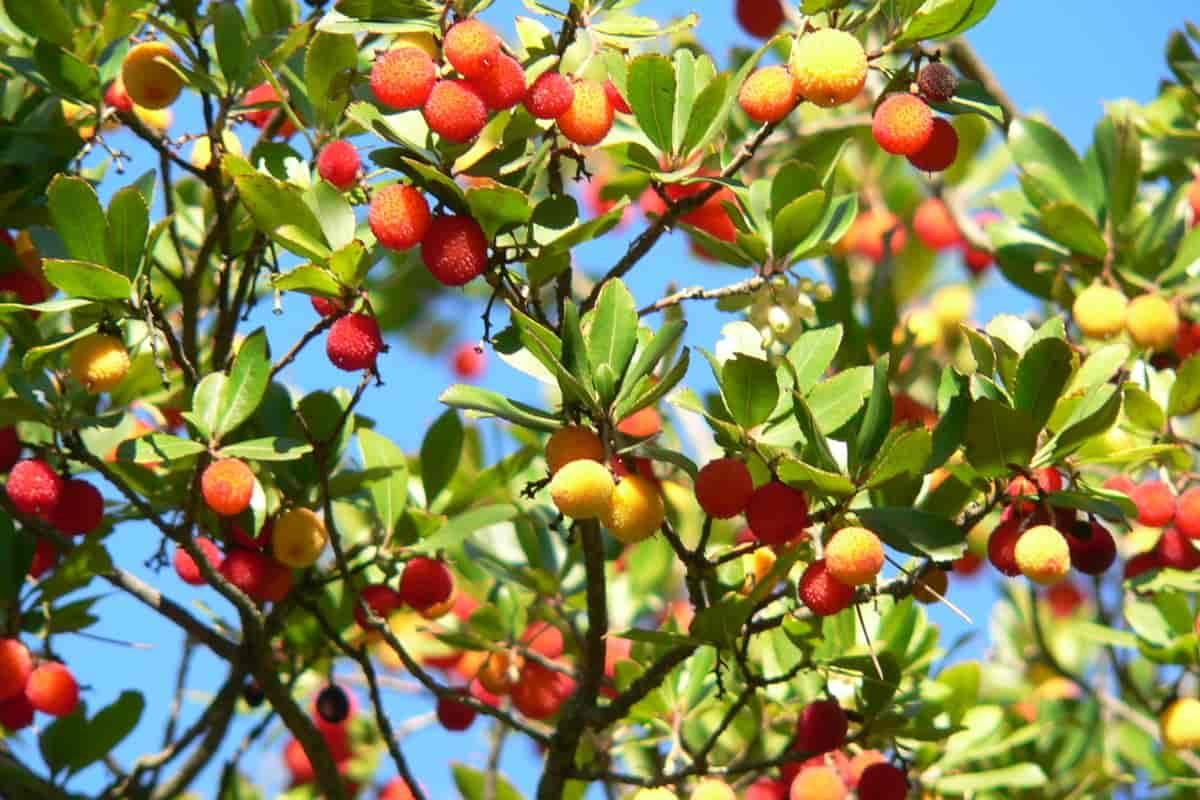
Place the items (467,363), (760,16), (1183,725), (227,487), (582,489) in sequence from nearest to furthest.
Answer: (582,489)
(227,487)
(1183,725)
(760,16)
(467,363)

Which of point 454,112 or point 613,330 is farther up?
point 454,112

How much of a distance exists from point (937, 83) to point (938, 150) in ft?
0.24

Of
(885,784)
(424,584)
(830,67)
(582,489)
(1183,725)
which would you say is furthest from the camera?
(1183,725)

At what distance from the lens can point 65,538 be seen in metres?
1.95

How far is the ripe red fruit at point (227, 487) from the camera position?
66.3 inches

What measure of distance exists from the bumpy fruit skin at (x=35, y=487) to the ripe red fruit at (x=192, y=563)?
162mm

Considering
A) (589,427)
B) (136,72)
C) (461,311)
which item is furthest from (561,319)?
(461,311)

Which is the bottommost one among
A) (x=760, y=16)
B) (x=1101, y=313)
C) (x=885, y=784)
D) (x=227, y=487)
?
(x=885, y=784)

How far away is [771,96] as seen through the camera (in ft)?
5.28

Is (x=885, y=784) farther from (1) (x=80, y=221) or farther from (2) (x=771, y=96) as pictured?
(1) (x=80, y=221)

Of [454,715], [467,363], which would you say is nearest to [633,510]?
[454,715]

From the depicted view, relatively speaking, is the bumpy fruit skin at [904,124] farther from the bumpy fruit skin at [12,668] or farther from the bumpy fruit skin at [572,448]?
the bumpy fruit skin at [12,668]

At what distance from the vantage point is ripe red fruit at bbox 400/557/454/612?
1929 mm

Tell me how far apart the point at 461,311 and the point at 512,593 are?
2.32 metres
